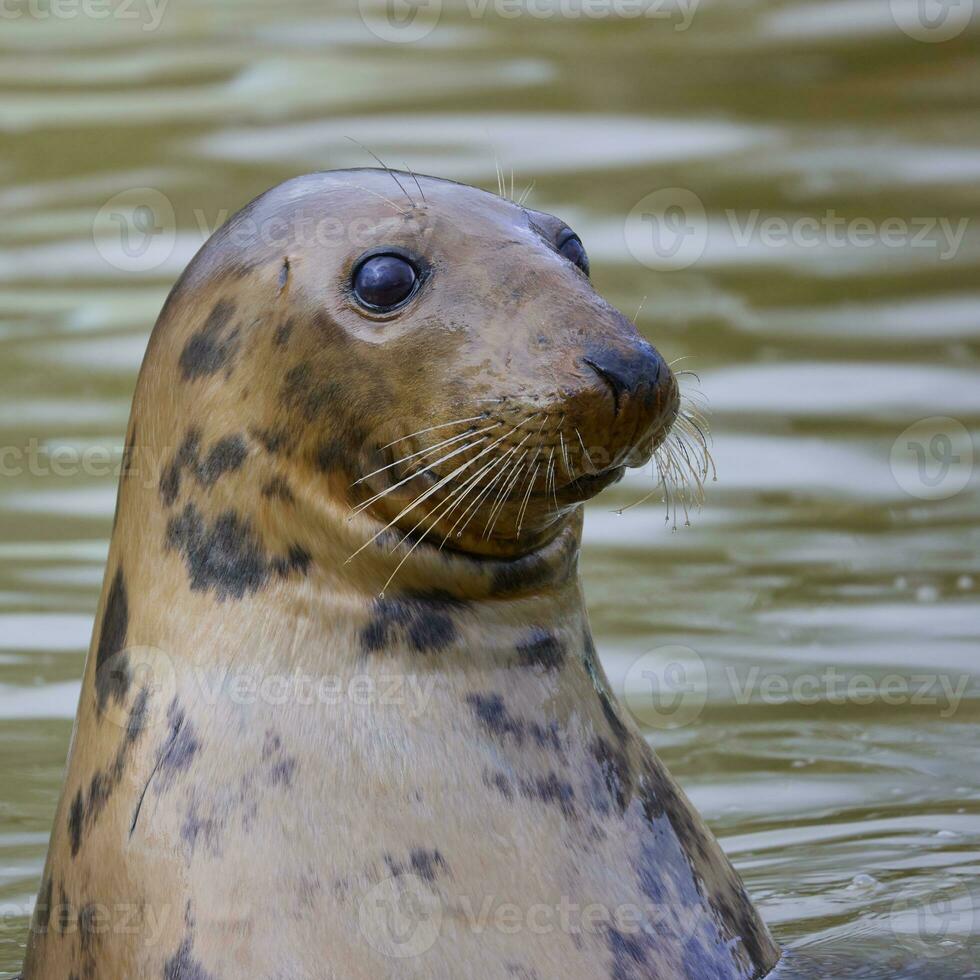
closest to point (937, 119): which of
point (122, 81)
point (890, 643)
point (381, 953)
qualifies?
point (122, 81)

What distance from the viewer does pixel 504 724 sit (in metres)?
3.87

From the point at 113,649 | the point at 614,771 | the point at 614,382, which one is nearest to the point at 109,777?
the point at 113,649

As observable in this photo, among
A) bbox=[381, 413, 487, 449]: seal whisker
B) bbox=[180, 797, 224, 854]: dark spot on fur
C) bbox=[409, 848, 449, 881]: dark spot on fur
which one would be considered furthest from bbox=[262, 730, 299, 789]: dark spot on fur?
bbox=[381, 413, 487, 449]: seal whisker

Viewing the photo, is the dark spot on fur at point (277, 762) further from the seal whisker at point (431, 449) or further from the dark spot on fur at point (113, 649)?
the seal whisker at point (431, 449)

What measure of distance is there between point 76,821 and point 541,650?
829 mm

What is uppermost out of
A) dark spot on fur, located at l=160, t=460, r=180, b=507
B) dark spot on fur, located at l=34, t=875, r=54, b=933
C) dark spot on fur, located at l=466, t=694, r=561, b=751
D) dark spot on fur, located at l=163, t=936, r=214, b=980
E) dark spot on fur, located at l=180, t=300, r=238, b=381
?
dark spot on fur, located at l=180, t=300, r=238, b=381

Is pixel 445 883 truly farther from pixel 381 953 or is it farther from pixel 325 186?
pixel 325 186

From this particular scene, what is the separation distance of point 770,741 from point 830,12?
652cm

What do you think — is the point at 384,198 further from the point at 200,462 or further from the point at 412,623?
the point at 412,623

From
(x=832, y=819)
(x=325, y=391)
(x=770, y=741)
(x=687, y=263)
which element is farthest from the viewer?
(x=687, y=263)

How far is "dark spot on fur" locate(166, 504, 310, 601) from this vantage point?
152 inches

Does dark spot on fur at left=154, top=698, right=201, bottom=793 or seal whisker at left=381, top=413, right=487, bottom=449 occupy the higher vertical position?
seal whisker at left=381, top=413, right=487, bottom=449

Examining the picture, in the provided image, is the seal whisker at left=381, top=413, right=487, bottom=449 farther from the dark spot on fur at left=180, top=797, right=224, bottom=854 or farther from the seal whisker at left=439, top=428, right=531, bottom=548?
the dark spot on fur at left=180, top=797, right=224, bottom=854

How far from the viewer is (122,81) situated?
40.0ft
